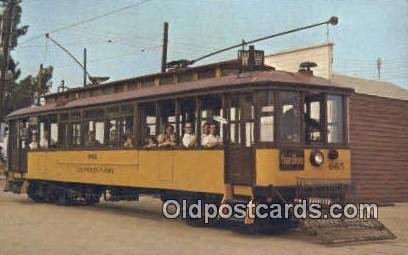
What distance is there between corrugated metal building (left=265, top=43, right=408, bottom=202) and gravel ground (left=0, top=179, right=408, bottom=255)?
3710 millimetres

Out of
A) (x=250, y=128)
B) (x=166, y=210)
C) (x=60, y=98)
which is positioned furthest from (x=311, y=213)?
(x=60, y=98)

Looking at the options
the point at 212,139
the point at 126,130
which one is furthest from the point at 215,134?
the point at 126,130

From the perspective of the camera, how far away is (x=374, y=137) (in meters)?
20.6

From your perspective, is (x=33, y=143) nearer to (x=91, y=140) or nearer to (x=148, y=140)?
(x=91, y=140)

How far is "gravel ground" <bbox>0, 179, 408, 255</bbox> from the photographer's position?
33.2 ft

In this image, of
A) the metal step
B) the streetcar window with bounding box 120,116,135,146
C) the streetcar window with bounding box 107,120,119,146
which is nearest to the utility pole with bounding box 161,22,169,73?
the streetcar window with bounding box 107,120,119,146

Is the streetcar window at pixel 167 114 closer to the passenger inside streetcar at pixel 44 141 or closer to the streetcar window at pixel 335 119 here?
the streetcar window at pixel 335 119

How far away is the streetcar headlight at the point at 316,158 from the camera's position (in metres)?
11.9

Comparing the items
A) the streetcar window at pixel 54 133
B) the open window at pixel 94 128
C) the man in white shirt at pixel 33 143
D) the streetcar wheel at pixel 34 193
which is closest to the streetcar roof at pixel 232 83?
the open window at pixel 94 128

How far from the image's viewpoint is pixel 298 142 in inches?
466

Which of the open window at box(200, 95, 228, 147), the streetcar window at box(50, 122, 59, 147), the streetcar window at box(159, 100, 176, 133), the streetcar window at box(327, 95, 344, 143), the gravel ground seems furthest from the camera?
the streetcar window at box(50, 122, 59, 147)

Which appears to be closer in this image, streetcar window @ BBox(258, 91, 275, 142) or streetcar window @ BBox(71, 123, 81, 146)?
streetcar window @ BBox(258, 91, 275, 142)

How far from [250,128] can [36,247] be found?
14.0 feet

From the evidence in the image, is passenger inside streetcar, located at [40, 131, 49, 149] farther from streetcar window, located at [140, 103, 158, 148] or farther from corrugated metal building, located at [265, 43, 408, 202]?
corrugated metal building, located at [265, 43, 408, 202]
